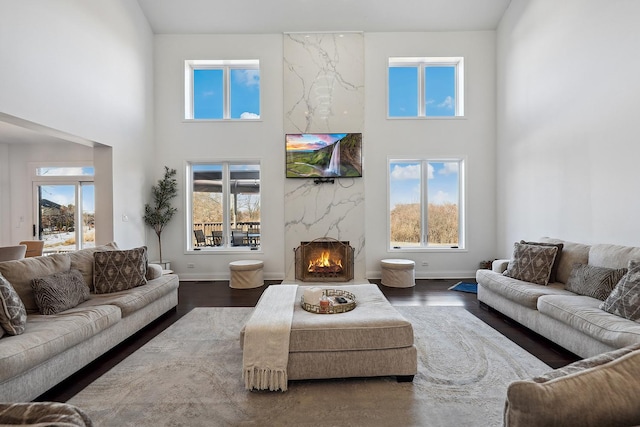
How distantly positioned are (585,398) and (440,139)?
5880mm

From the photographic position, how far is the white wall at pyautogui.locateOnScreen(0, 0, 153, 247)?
3342 mm

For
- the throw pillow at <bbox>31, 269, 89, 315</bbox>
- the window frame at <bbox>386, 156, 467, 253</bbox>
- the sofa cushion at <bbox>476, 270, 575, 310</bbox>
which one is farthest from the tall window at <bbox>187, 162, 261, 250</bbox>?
the sofa cushion at <bbox>476, 270, 575, 310</bbox>

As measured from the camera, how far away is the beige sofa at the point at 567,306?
248 cm

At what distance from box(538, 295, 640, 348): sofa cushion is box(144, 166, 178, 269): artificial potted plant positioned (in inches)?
232

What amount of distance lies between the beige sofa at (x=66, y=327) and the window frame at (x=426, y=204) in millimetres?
4144

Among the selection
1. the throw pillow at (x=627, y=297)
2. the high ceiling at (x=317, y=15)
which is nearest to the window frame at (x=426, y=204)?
the high ceiling at (x=317, y=15)

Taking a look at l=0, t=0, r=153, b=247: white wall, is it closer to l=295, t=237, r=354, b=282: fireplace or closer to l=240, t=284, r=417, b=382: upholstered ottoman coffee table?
l=295, t=237, r=354, b=282: fireplace

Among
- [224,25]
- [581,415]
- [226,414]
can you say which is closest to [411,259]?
[226,414]

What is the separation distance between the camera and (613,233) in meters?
3.63

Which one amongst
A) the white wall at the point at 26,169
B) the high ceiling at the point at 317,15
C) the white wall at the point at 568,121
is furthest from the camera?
the white wall at the point at 26,169

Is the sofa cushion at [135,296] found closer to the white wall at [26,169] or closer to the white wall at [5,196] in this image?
the white wall at [26,169]

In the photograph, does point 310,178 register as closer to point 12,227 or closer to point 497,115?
point 497,115

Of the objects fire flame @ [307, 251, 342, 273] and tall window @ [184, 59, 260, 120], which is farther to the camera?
tall window @ [184, 59, 260, 120]

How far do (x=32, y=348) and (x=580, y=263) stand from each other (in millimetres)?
5214
